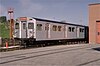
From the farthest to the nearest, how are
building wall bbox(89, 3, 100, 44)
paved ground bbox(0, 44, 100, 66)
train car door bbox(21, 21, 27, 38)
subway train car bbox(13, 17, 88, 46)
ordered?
1. building wall bbox(89, 3, 100, 44)
2. train car door bbox(21, 21, 27, 38)
3. subway train car bbox(13, 17, 88, 46)
4. paved ground bbox(0, 44, 100, 66)

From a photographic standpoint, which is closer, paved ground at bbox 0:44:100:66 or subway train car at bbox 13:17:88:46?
paved ground at bbox 0:44:100:66

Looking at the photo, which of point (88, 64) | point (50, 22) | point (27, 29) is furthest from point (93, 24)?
point (88, 64)

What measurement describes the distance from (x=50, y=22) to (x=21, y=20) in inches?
154

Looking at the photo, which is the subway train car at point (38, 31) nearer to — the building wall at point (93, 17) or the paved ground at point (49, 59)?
the building wall at point (93, 17)

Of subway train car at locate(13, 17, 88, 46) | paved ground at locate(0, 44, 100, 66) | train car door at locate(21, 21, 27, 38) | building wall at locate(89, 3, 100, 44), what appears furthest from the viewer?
building wall at locate(89, 3, 100, 44)

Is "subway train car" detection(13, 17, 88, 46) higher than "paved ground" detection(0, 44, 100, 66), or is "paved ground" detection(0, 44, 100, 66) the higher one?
"subway train car" detection(13, 17, 88, 46)

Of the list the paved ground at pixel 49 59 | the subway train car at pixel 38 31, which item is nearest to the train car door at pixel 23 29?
the subway train car at pixel 38 31

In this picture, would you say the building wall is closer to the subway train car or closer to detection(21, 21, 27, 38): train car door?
the subway train car

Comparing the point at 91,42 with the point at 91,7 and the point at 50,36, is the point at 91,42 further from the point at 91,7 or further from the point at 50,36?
the point at 50,36

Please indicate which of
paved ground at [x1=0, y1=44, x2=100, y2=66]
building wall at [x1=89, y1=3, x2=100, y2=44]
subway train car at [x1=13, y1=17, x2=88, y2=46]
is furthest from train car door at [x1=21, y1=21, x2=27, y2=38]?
building wall at [x1=89, y1=3, x2=100, y2=44]

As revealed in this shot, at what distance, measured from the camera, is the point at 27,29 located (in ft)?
100

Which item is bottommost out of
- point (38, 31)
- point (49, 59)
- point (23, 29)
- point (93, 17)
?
point (49, 59)

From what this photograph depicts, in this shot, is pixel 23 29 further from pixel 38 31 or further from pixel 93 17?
pixel 93 17

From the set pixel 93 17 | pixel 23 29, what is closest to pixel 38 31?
pixel 23 29
